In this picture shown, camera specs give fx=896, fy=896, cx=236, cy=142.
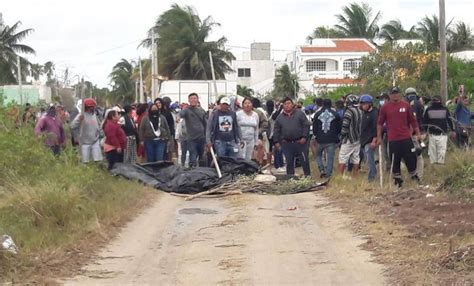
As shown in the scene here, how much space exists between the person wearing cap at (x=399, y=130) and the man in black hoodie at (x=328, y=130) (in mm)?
2347

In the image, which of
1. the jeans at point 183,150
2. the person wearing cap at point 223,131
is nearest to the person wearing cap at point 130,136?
the jeans at point 183,150

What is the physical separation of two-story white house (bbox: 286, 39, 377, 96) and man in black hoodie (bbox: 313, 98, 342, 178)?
4592cm

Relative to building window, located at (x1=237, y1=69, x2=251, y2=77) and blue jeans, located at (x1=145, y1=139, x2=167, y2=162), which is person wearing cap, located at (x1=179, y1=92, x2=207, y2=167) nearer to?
blue jeans, located at (x1=145, y1=139, x2=167, y2=162)

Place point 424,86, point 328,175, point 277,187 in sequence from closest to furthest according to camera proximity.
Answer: point 277,187 < point 328,175 < point 424,86

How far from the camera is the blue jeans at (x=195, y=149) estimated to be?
17844 millimetres

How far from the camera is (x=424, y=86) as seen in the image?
1268 inches

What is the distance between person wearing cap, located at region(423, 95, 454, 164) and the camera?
663 inches

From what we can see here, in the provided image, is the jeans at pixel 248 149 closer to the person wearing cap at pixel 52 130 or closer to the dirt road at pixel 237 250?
the person wearing cap at pixel 52 130

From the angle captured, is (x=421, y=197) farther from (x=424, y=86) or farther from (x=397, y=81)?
(x=397, y=81)

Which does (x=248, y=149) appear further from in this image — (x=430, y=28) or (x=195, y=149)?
(x=430, y=28)

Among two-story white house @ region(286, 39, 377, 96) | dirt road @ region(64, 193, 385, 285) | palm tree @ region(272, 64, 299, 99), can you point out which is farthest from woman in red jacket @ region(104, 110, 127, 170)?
two-story white house @ region(286, 39, 377, 96)

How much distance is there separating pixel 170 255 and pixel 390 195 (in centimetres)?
469

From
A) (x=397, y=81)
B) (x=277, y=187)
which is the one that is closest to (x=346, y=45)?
(x=397, y=81)

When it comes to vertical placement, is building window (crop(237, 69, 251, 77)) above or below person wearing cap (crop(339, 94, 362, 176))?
above
